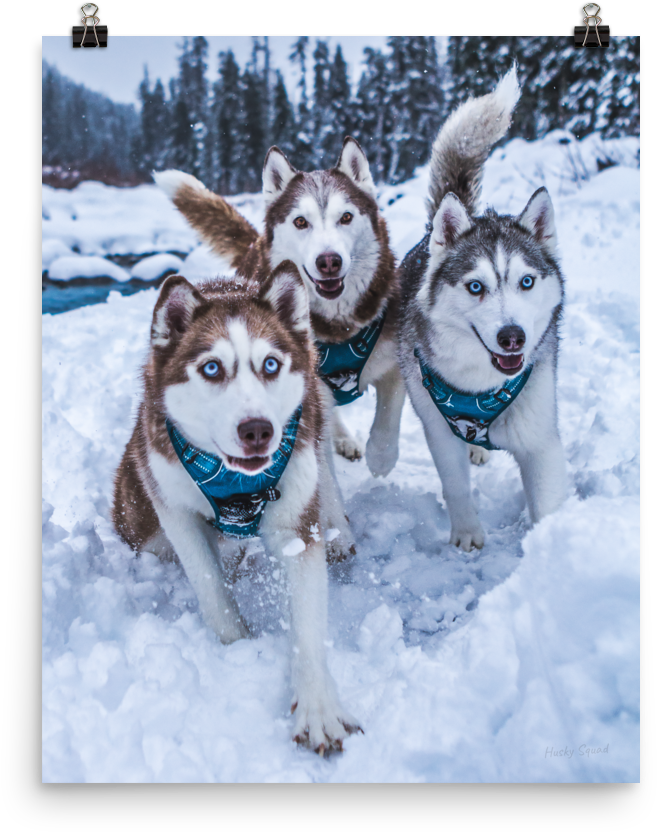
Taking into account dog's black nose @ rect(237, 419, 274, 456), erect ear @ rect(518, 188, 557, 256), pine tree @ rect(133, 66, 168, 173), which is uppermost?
pine tree @ rect(133, 66, 168, 173)

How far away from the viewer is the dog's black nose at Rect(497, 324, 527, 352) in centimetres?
237

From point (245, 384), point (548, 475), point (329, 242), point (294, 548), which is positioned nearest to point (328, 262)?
point (329, 242)

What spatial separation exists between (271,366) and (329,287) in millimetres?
868

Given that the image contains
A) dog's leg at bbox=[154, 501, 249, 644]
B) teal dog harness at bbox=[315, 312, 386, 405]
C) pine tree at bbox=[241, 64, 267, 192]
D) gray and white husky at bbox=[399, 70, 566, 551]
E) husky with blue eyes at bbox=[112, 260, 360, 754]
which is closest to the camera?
husky with blue eyes at bbox=[112, 260, 360, 754]

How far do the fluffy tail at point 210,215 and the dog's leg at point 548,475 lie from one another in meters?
1.58

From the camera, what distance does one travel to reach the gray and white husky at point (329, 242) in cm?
287

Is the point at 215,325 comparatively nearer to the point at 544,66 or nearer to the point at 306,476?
the point at 306,476

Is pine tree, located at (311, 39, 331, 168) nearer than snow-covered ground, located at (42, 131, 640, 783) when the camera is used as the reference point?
No

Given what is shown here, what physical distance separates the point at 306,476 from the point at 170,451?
465 mm

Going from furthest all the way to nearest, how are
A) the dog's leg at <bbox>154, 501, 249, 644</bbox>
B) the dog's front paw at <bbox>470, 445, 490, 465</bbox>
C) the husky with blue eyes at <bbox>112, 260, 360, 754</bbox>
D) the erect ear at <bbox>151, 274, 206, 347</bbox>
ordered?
the dog's front paw at <bbox>470, 445, 490, 465</bbox> → the dog's leg at <bbox>154, 501, 249, 644</bbox> → the erect ear at <bbox>151, 274, 206, 347</bbox> → the husky with blue eyes at <bbox>112, 260, 360, 754</bbox>

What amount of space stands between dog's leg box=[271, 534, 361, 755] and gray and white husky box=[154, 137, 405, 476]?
987 millimetres

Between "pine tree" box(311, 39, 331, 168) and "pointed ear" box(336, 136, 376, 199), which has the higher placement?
"pine tree" box(311, 39, 331, 168)
